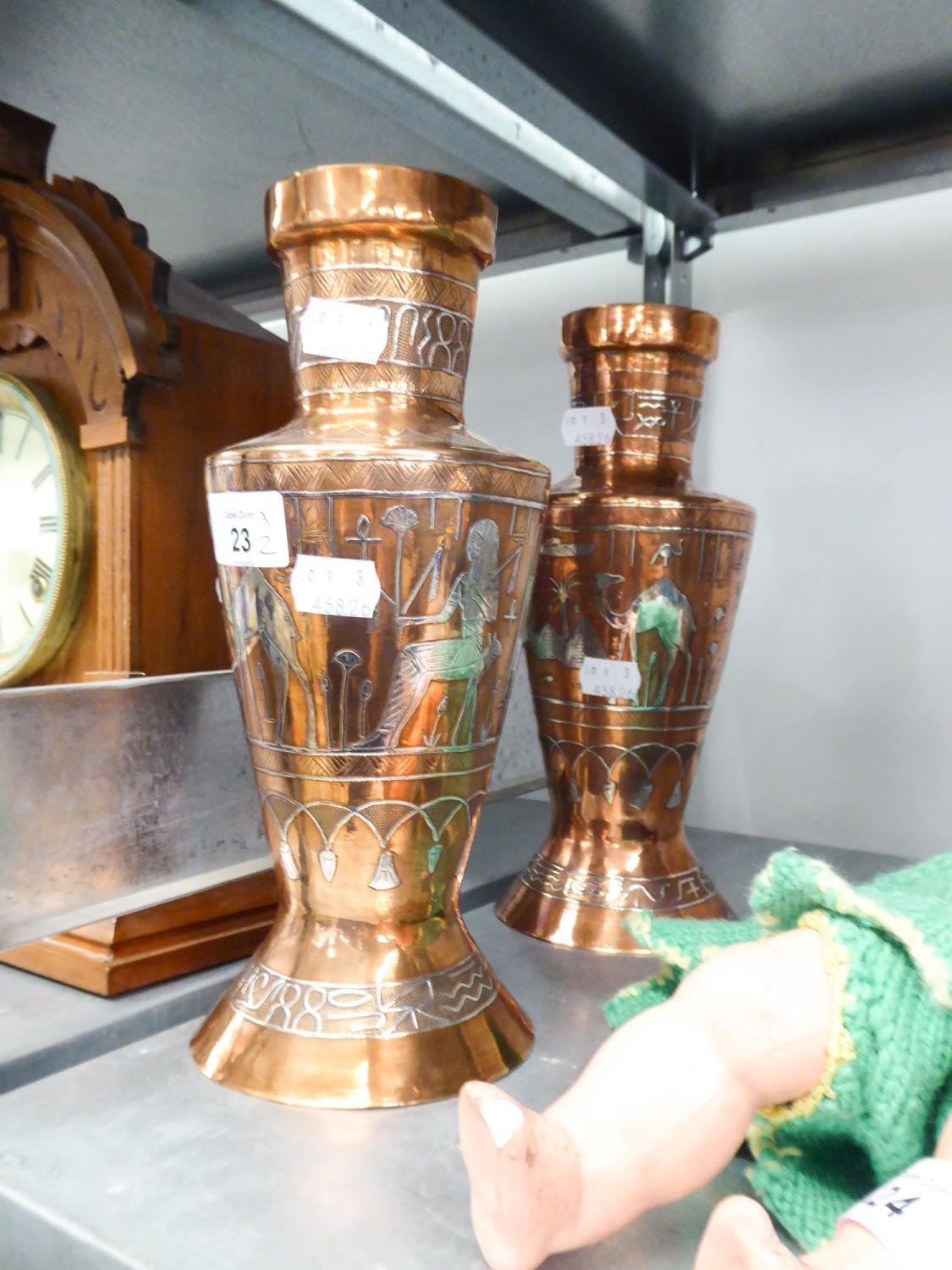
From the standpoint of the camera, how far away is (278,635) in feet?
1.59

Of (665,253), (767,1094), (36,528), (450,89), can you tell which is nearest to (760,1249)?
(767,1094)

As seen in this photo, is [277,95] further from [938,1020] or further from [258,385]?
[938,1020]

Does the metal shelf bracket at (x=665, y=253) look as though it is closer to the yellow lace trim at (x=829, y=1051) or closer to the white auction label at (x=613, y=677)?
the white auction label at (x=613, y=677)

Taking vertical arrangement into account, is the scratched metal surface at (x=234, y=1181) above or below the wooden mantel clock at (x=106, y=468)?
below

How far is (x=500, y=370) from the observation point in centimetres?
119

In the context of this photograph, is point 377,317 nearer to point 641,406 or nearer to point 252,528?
point 252,528

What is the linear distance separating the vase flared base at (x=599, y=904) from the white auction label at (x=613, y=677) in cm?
12

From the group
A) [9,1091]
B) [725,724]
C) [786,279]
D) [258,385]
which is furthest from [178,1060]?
[786,279]

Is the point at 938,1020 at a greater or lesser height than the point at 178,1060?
greater

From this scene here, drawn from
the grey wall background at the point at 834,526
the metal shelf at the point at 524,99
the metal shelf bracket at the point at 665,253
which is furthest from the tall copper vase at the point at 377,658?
the metal shelf bracket at the point at 665,253

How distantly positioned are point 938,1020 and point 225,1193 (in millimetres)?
272

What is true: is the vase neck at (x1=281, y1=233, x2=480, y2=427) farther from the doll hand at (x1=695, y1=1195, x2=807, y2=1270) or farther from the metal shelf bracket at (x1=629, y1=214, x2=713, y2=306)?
the metal shelf bracket at (x1=629, y1=214, x2=713, y2=306)

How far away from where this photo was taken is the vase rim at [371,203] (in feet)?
1.58

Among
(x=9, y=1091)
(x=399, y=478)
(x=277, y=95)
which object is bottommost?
(x=9, y=1091)
